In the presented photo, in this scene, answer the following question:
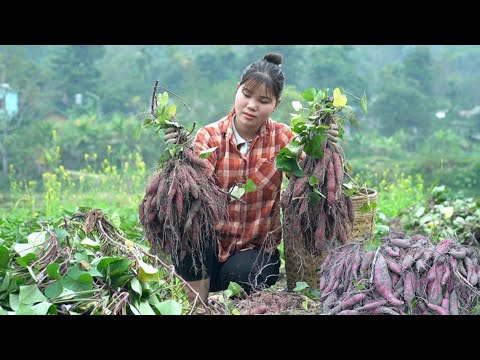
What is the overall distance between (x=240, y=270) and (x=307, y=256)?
0.32 m

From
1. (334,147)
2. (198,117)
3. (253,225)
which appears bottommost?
(253,225)

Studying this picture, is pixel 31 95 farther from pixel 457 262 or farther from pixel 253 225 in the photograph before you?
pixel 457 262

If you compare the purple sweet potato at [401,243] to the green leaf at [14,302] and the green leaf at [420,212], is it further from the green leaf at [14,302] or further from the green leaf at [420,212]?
the green leaf at [420,212]

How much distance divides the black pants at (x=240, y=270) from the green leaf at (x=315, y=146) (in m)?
0.53

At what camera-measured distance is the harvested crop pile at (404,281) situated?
→ 2498mm

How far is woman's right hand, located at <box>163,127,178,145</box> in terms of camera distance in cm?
288

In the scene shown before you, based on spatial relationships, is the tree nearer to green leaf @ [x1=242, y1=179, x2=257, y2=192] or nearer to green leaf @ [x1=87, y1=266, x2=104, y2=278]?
green leaf @ [x1=242, y1=179, x2=257, y2=192]

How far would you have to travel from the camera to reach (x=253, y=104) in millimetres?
3008

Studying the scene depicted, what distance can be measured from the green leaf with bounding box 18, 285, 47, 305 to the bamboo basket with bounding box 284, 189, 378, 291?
1.25 metres

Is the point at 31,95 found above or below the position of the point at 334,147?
above

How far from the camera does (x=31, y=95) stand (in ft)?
32.2

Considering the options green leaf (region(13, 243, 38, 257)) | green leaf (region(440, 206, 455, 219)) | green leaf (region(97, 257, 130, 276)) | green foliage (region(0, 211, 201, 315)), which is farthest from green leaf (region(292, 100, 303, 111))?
green leaf (region(440, 206, 455, 219))

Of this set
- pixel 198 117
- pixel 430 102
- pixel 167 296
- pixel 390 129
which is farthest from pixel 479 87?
pixel 167 296

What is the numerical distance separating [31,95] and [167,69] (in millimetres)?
2398
